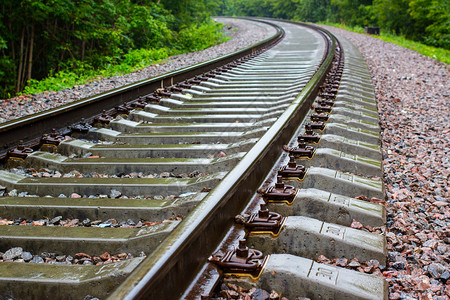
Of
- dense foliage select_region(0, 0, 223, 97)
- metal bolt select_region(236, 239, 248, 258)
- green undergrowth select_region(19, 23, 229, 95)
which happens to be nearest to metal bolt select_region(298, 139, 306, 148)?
metal bolt select_region(236, 239, 248, 258)

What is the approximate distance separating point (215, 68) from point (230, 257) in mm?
6134

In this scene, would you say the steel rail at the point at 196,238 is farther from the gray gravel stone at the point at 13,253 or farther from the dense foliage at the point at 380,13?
the dense foliage at the point at 380,13

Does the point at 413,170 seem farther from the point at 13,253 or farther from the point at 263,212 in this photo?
the point at 13,253

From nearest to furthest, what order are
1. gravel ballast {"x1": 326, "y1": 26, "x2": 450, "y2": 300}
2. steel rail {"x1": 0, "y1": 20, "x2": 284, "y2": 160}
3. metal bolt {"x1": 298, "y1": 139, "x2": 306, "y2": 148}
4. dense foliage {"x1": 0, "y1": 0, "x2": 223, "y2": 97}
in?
gravel ballast {"x1": 326, "y1": 26, "x2": 450, "y2": 300} → metal bolt {"x1": 298, "y1": 139, "x2": 306, "y2": 148} → steel rail {"x1": 0, "y1": 20, "x2": 284, "y2": 160} → dense foliage {"x1": 0, "y1": 0, "x2": 223, "y2": 97}

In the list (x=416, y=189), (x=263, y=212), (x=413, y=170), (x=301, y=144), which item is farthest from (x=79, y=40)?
(x=263, y=212)

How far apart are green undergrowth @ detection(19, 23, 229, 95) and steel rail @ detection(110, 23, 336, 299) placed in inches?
250

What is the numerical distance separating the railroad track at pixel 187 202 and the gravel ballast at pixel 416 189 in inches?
5.8

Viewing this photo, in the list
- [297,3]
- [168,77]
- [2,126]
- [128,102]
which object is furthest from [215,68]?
[297,3]

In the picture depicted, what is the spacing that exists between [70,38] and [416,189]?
13535mm

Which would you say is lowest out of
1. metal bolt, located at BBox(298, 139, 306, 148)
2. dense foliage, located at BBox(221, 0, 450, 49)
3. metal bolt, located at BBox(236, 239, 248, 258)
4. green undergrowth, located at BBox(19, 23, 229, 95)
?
green undergrowth, located at BBox(19, 23, 229, 95)

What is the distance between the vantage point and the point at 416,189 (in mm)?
2855

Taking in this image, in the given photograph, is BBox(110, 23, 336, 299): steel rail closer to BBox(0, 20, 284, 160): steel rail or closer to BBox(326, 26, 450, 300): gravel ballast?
BBox(326, 26, 450, 300): gravel ballast

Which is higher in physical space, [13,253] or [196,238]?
[196,238]

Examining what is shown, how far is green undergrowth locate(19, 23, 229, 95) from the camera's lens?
31.0 ft
